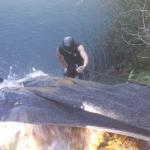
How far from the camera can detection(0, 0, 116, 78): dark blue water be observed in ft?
38.6

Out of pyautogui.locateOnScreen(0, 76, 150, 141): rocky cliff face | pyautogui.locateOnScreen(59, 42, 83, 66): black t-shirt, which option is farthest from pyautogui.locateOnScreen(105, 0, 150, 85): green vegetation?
pyautogui.locateOnScreen(0, 76, 150, 141): rocky cliff face

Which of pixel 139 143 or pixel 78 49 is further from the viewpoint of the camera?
pixel 78 49

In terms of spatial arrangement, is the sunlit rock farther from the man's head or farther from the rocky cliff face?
the man's head

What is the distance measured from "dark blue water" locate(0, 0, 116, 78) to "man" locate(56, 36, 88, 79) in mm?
5884

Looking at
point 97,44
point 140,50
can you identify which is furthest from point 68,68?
point 97,44

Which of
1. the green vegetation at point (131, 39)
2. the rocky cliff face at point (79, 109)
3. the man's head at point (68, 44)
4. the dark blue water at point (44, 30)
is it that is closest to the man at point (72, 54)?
the man's head at point (68, 44)

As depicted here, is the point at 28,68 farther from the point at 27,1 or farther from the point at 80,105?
the point at 80,105

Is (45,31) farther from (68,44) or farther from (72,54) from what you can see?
(68,44)

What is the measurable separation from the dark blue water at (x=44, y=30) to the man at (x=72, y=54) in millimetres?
5884

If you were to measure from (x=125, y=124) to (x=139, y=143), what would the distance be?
294mm

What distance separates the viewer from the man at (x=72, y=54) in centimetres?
458

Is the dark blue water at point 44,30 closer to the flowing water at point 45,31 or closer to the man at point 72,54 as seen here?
the flowing water at point 45,31

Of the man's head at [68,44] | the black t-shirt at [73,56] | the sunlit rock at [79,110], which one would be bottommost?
the sunlit rock at [79,110]

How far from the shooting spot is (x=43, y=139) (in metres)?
1.69
